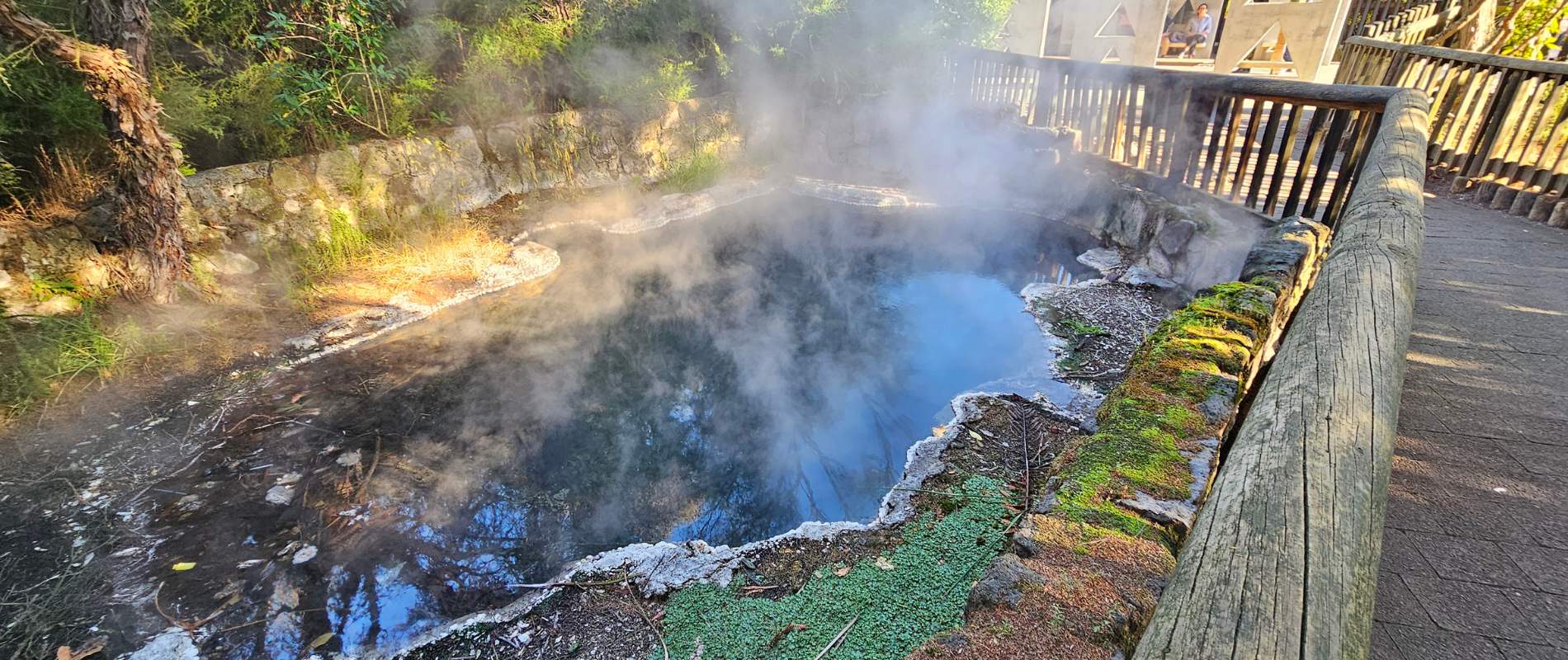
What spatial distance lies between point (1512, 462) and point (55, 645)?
17.3 feet

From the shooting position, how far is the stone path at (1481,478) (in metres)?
1.45

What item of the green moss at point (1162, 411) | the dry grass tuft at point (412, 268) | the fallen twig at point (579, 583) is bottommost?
the fallen twig at point (579, 583)

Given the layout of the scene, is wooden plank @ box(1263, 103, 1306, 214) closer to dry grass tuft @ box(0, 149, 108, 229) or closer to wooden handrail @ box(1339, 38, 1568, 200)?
wooden handrail @ box(1339, 38, 1568, 200)

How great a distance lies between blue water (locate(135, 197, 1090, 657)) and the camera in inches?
122

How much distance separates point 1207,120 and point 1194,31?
8135mm

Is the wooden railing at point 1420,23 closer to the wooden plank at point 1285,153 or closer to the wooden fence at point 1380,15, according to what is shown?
the wooden fence at point 1380,15

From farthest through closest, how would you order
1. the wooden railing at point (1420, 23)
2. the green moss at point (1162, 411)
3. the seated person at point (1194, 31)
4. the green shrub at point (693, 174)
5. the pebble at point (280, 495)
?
the seated person at point (1194, 31), the green shrub at point (693, 174), the wooden railing at point (1420, 23), the pebble at point (280, 495), the green moss at point (1162, 411)

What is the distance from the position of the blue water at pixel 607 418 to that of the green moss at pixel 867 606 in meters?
0.57

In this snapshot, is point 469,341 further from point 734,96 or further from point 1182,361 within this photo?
point 734,96

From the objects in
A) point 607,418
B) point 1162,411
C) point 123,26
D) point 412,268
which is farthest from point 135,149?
point 1162,411

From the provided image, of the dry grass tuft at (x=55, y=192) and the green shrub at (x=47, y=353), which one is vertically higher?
the dry grass tuft at (x=55, y=192)

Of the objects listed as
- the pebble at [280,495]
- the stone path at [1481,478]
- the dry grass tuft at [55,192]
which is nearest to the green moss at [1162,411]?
the stone path at [1481,478]

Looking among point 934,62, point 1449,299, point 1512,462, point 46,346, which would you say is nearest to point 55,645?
point 46,346

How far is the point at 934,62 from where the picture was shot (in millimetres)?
9734
